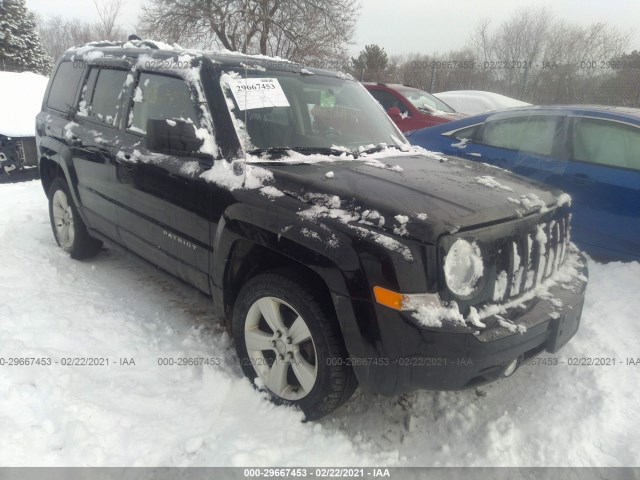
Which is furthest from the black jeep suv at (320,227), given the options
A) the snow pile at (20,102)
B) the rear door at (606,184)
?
the snow pile at (20,102)

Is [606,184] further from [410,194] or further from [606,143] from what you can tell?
[410,194]

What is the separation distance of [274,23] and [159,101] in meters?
15.6

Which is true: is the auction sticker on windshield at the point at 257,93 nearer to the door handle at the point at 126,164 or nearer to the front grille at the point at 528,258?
the door handle at the point at 126,164

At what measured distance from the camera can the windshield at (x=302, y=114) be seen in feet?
9.98

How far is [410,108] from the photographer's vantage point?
8.43 metres

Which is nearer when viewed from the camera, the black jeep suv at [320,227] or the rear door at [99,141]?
the black jeep suv at [320,227]

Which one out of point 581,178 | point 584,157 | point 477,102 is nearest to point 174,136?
point 581,178

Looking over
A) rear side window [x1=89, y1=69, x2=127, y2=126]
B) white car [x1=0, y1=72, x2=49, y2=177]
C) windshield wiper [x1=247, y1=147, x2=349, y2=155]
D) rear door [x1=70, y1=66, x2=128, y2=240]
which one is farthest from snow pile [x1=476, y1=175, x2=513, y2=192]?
white car [x1=0, y1=72, x2=49, y2=177]

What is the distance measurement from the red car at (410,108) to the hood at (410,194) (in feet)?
17.3

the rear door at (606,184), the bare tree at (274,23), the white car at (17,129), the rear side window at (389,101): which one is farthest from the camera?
the bare tree at (274,23)

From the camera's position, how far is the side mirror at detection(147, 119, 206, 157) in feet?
9.45

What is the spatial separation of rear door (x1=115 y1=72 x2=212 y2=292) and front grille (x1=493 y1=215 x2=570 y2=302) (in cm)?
167

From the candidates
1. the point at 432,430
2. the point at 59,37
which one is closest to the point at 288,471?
the point at 432,430

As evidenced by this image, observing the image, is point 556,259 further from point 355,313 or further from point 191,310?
point 191,310
